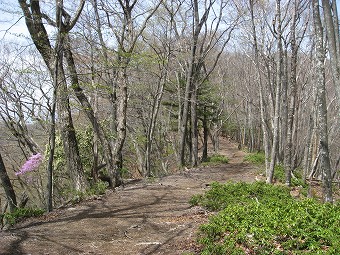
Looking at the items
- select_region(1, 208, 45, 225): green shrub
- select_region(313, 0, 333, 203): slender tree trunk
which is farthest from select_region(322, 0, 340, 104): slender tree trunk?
select_region(1, 208, 45, 225): green shrub

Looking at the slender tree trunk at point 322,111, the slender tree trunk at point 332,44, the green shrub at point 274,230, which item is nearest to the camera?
the green shrub at point 274,230

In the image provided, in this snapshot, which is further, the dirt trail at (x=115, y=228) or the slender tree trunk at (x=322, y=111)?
the slender tree trunk at (x=322, y=111)

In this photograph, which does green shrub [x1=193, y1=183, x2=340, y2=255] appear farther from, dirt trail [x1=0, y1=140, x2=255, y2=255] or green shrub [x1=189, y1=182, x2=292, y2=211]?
green shrub [x1=189, y1=182, x2=292, y2=211]

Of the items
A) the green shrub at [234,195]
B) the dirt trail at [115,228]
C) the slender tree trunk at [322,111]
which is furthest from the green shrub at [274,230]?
the slender tree trunk at [322,111]

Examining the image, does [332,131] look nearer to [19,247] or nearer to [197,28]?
[197,28]

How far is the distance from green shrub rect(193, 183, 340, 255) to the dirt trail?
54 cm

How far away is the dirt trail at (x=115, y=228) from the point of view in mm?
5371

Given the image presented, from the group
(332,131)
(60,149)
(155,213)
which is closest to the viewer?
(155,213)

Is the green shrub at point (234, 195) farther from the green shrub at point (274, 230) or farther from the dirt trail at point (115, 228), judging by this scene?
the green shrub at point (274, 230)

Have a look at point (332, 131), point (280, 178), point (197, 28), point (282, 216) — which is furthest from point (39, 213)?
point (332, 131)

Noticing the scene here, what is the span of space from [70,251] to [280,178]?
8799 mm

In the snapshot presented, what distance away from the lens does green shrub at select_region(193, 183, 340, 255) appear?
4.07m

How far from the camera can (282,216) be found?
4773mm

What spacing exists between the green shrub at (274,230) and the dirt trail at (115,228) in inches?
21.2
